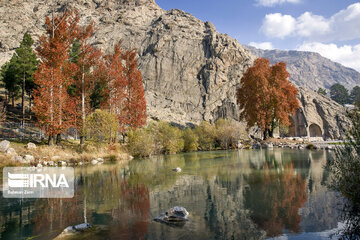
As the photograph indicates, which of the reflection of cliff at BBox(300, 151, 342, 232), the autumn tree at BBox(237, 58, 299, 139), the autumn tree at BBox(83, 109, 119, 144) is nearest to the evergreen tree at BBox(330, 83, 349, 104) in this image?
the autumn tree at BBox(237, 58, 299, 139)

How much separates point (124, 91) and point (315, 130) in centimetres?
5005

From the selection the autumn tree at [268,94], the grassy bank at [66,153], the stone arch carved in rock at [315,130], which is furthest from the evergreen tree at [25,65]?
the stone arch carved in rock at [315,130]

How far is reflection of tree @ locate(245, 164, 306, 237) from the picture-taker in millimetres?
6379

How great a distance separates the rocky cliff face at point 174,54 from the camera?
72.6 m

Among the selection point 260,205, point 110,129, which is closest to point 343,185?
point 260,205

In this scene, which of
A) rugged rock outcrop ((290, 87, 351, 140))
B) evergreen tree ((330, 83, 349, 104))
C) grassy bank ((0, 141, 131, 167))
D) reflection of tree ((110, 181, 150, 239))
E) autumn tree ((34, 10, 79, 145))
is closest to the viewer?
reflection of tree ((110, 181, 150, 239))

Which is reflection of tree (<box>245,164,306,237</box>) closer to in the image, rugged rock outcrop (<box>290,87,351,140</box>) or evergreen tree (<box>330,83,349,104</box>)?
rugged rock outcrop (<box>290,87,351,140</box>)

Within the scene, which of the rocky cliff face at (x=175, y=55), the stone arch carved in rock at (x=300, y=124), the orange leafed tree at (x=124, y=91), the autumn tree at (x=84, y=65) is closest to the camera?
the autumn tree at (x=84, y=65)

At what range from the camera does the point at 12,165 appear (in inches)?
748

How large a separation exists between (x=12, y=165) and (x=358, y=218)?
22535mm

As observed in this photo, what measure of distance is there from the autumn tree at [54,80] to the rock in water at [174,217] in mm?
21744

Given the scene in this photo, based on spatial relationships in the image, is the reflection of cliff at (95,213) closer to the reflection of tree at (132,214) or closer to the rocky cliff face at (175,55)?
the reflection of tree at (132,214)

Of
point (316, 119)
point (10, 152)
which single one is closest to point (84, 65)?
point (10, 152)

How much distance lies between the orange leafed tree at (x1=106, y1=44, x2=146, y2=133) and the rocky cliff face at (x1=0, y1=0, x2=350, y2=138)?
19.9 meters
